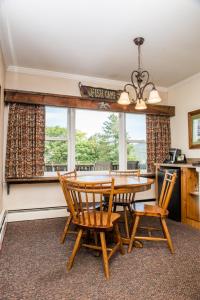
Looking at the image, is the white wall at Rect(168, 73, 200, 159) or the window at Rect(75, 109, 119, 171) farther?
the window at Rect(75, 109, 119, 171)

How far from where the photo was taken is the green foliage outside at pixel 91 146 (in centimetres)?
399

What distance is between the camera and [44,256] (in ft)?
7.61

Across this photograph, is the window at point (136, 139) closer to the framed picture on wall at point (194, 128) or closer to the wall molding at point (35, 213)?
the framed picture on wall at point (194, 128)

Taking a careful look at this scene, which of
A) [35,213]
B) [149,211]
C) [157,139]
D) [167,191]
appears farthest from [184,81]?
[35,213]

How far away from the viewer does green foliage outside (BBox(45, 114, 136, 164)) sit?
399 cm

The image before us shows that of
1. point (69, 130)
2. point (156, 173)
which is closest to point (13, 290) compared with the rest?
point (69, 130)

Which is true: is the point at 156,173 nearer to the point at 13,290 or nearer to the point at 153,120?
the point at 153,120

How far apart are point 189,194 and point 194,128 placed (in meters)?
1.34

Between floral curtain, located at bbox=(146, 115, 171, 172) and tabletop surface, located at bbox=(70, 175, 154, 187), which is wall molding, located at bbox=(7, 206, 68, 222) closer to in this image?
tabletop surface, located at bbox=(70, 175, 154, 187)

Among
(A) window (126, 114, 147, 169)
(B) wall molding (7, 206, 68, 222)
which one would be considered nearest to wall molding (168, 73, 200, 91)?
(A) window (126, 114, 147, 169)

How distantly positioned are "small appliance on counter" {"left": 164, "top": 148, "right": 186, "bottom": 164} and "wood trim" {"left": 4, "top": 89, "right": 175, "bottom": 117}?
841 mm

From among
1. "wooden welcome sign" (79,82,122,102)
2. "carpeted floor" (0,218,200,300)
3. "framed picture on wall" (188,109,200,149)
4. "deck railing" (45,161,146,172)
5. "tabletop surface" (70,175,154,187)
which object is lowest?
"carpeted floor" (0,218,200,300)

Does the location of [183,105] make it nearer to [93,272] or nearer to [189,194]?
[189,194]

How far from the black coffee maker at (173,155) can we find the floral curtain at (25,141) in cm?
250
